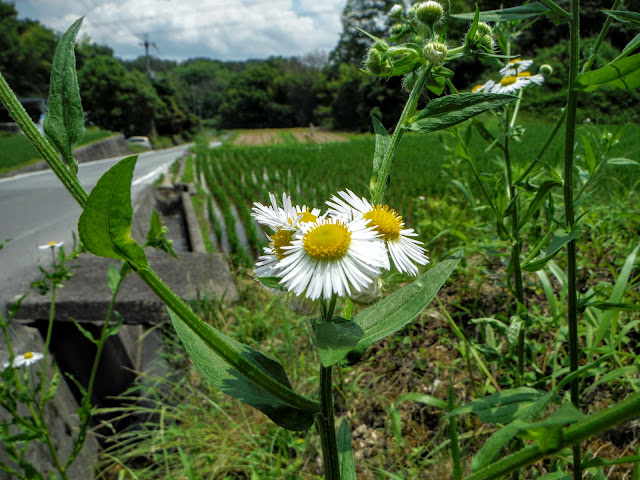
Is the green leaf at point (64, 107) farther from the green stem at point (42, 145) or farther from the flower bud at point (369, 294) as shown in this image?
the flower bud at point (369, 294)

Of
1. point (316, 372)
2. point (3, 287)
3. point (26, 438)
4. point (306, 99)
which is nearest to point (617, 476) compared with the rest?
point (316, 372)

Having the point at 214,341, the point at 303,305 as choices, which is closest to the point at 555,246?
the point at 303,305

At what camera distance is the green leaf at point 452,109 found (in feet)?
1.82

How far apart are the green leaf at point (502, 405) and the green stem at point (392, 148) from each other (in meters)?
0.39

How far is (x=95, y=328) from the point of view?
296cm

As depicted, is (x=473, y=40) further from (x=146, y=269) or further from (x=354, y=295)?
(x=146, y=269)

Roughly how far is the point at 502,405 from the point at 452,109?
0.50 metres

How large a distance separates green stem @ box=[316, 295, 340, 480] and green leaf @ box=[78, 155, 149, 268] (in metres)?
0.22

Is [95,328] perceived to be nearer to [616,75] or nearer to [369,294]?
[369,294]

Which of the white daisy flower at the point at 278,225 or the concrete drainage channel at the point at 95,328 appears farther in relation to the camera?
the concrete drainage channel at the point at 95,328

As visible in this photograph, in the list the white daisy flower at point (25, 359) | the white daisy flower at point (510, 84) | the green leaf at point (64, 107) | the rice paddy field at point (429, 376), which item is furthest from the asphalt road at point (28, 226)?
the white daisy flower at point (510, 84)

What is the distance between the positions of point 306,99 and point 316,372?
57.8m

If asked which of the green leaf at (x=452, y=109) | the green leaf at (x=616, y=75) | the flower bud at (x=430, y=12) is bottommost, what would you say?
the green leaf at (x=452, y=109)

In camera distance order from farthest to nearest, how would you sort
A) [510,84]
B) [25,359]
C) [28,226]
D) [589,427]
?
[28,226], [25,359], [510,84], [589,427]
